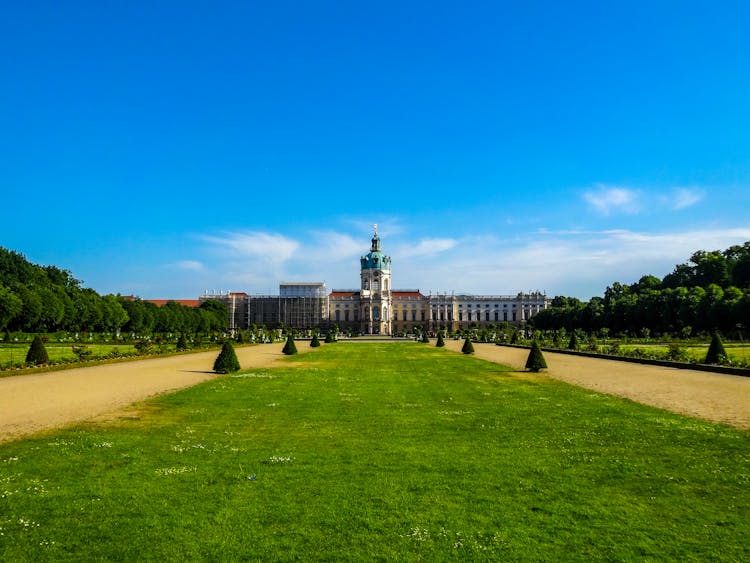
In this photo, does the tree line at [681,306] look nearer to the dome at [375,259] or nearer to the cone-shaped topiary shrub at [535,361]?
the cone-shaped topiary shrub at [535,361]

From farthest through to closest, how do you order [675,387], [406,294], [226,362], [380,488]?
[406,294] → [226,362] → [675,387] → [380,488]

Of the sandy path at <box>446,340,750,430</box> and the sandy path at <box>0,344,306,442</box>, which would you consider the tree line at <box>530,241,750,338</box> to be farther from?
the sandy path at <box>0,344,306,442</box>

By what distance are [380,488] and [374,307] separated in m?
136

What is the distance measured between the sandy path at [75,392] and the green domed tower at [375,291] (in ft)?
377

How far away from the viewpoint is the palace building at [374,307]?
14075 cm

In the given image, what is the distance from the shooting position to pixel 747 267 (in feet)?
226

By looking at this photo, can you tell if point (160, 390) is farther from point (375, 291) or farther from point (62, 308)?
point (375, 291)

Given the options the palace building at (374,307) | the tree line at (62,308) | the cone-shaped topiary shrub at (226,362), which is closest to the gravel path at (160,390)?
the cone-shaped topiary shrub at (226,362)

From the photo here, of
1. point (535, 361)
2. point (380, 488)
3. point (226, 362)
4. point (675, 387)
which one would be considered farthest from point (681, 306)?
point (380, 488)

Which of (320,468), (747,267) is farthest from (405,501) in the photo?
(747,267)

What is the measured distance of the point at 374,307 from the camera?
142m

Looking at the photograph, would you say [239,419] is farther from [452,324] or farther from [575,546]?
[452,324]

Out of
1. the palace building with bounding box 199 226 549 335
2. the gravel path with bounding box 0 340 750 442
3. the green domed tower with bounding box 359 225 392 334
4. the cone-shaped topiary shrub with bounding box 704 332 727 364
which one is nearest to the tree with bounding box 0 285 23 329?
the gravel path with bounding box 0 340 750 442

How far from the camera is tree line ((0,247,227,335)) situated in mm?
53781
